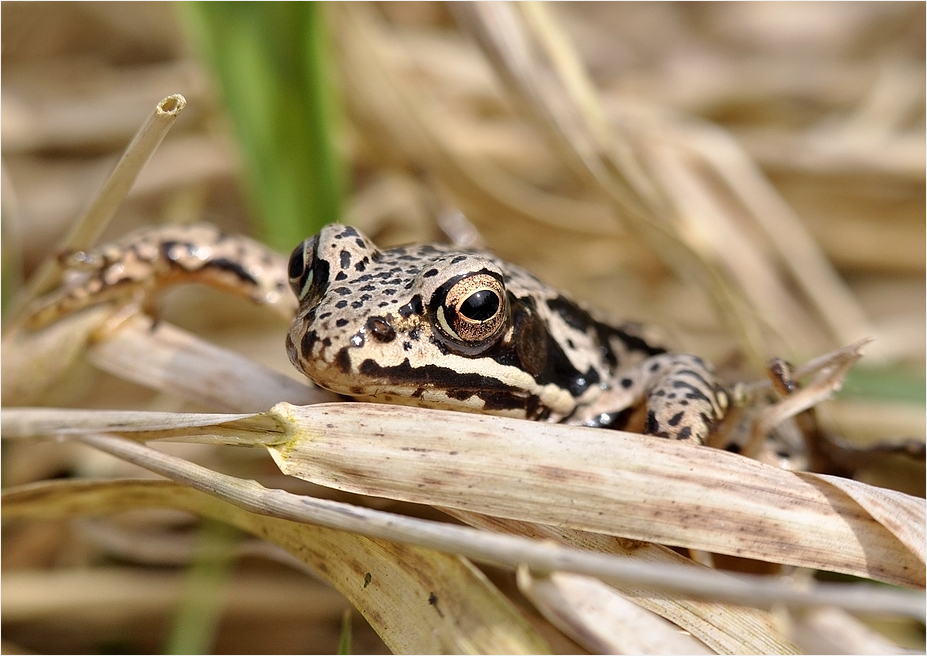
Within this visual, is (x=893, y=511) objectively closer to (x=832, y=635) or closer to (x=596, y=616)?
(x=832, y=635)

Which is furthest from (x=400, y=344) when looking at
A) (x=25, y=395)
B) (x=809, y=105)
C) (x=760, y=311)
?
(x=809, y=105)

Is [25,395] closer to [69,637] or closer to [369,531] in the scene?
[69,637]

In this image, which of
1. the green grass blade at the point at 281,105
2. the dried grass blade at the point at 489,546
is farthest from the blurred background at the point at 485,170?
the dried grass blade at the point at 489,546

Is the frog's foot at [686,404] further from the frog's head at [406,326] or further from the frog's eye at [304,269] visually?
the frog's eye at [304,269]

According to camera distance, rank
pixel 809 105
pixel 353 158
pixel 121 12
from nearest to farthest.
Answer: pixel 353 158, pixel 121 12, pixel 809 105

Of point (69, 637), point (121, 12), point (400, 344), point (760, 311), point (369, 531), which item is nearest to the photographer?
point (369, 531)

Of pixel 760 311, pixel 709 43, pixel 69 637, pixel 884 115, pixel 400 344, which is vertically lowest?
pixel 69 637

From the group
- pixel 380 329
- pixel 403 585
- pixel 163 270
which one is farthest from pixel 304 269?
pixel 403 585
